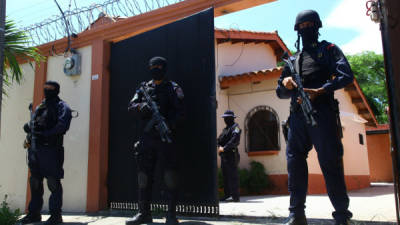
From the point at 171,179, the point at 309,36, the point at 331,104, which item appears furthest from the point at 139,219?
the point at 309,36

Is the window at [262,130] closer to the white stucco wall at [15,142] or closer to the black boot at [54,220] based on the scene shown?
the white stucco wall at [15,142]

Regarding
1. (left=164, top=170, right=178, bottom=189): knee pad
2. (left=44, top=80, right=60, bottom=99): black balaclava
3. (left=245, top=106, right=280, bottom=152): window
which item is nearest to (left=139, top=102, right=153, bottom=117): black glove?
(left=164, top=170, right=178, bottom=189): knee pad

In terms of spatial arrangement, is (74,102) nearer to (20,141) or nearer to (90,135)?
(90,135)

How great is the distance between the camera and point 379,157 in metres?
18.1

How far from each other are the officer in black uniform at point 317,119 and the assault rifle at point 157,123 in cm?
125

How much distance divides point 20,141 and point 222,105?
5489mm

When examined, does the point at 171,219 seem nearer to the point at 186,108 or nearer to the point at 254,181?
the point at 186,108

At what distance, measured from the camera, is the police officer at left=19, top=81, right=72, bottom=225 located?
452 centimetres

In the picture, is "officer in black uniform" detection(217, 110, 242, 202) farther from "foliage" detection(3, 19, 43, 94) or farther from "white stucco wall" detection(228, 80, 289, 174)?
"foliage" detection(3, 19, 43, 94)

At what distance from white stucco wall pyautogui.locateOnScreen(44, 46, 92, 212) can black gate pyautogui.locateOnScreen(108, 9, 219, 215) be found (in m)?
0.50

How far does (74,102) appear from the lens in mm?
5984

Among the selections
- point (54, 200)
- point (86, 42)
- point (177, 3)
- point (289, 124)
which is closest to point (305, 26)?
point (289, 124)

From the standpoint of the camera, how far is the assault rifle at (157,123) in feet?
12.6

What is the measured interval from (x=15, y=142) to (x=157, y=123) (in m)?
3.88
